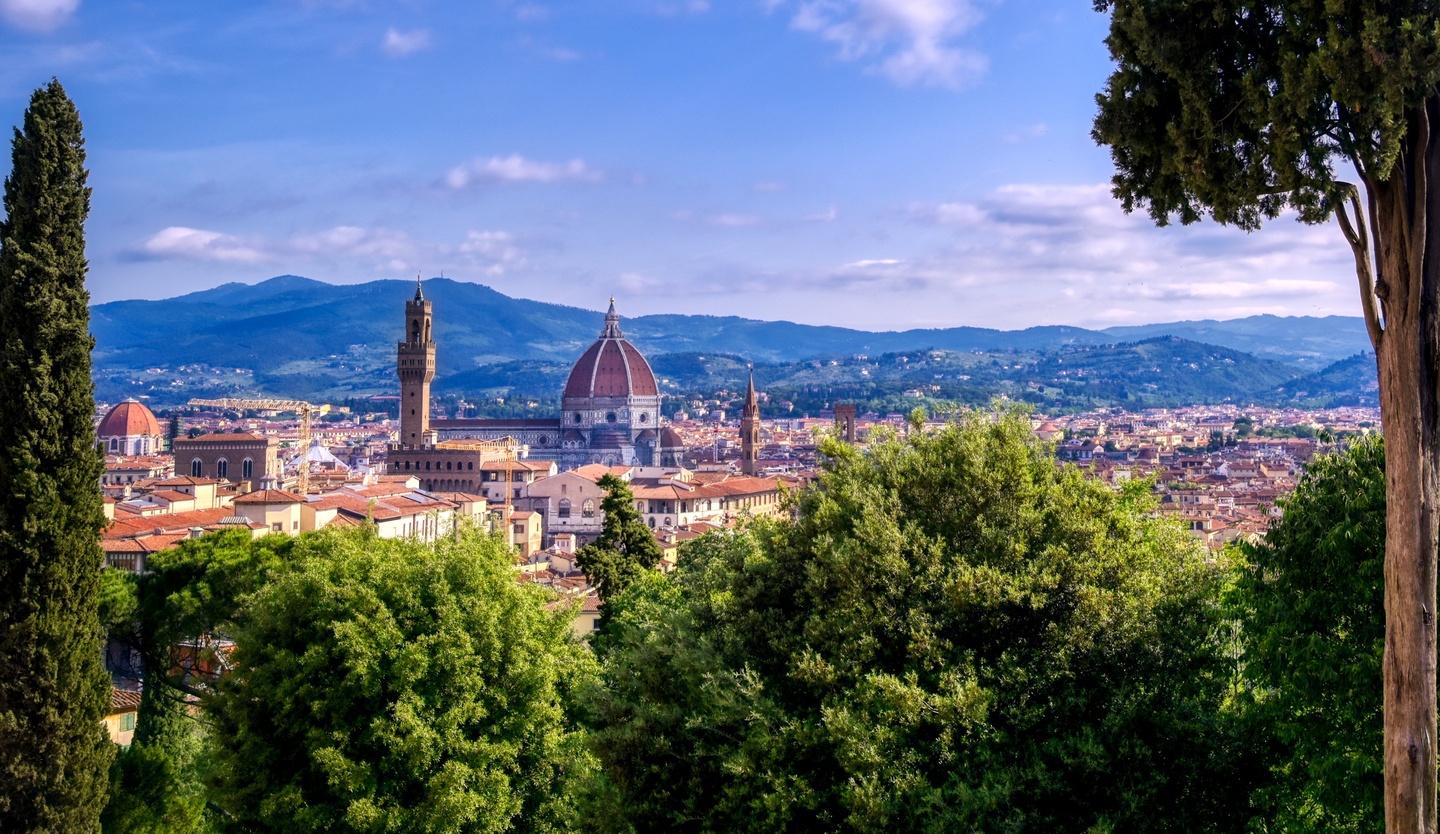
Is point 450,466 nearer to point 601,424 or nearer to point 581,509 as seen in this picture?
point 581,509

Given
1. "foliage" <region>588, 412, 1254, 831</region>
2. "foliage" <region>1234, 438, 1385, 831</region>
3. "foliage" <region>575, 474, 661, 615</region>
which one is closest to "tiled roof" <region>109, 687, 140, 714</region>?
"foliage" <region>575, 474, 661, 615</region>

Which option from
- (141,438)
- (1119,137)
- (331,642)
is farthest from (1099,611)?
(141,438)

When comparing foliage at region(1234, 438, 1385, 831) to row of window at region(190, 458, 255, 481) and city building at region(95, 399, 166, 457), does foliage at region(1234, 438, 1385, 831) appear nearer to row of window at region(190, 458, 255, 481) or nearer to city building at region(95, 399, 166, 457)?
row of window at region(190, 458, 255, 481)

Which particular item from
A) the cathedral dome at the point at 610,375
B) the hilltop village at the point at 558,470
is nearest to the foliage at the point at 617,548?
the hilltop village at the point at 558,470

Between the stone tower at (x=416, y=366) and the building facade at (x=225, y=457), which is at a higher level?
the stone tower at (x=416, y=366)

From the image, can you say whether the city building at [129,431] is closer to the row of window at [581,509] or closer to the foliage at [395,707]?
the row of window at [581,509]

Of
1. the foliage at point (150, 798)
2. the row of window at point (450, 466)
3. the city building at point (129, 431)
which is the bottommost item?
the foliage at point (150, 798)

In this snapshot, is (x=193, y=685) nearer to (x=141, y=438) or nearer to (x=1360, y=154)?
(x=1360, y=154)
